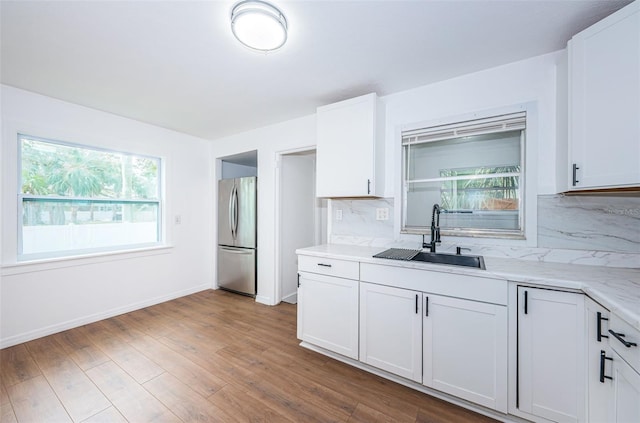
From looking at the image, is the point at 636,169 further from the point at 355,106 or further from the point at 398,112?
the point at 355,106

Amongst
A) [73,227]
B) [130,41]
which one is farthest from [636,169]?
[73,227]

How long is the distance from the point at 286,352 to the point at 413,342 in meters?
1.15

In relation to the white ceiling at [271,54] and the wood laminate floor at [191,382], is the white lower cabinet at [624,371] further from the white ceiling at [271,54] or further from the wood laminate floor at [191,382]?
the white ceiling at [271,54]

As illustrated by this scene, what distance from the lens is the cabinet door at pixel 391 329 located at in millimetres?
1769

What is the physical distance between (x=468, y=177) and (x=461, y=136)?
1.19 ft

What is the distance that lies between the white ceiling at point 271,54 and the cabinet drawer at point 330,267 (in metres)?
Answer: 1.58

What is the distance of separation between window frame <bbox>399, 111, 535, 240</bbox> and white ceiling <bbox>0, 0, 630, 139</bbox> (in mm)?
390

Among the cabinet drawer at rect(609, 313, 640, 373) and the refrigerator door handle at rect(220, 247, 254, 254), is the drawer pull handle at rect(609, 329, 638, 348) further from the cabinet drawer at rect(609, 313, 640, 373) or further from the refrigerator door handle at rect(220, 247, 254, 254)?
the refrigerator door handle at rect(220, 247, 254, 254)

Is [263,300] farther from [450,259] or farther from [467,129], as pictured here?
[467,129]

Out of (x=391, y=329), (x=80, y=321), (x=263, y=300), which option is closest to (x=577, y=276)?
(x=391, y=329)

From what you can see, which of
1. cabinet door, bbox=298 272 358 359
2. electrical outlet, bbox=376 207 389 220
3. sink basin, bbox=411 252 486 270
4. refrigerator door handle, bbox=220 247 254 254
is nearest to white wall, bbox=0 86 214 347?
refrigerator door handle, bbox=220 247 254 254

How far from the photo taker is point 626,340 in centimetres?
99

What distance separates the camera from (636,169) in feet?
4.24

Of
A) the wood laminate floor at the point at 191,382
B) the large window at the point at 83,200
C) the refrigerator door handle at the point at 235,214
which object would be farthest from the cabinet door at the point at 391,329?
the large window at the point at 83,200
